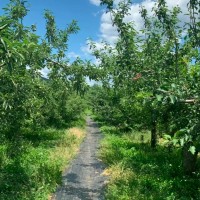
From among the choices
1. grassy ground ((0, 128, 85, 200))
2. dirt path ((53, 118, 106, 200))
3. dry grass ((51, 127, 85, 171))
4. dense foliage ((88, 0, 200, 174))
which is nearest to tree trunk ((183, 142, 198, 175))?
dense foliage ((88, 0, 200, 174))

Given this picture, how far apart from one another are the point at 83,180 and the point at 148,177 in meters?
2.88

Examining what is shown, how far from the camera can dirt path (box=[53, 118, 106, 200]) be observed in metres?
11.9

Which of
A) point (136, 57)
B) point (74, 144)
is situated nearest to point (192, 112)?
point (136, 57)

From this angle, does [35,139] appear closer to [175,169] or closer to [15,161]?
[15,161]

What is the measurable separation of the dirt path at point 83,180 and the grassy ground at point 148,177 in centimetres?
48

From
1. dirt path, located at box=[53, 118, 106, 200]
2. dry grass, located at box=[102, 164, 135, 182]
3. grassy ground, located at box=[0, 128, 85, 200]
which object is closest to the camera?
grassy ground, located at box=[0, 128, 85, 200]

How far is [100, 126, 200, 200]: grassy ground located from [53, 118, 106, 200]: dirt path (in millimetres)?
478

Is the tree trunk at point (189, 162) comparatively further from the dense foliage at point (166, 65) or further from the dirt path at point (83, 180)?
the dirt path at point (83, 180)

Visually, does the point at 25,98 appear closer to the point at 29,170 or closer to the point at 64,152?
the point at 29,170

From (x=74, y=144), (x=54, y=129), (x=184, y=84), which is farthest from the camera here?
(x=54, y=129)

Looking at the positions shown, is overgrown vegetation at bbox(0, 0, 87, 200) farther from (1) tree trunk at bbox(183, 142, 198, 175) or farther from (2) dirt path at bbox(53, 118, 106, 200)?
(1) tree trunk at bbox(183, 142, 198, 175)

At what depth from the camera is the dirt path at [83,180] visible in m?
11.9

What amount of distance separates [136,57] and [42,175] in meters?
5.67

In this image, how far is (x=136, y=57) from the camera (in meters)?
12.4
